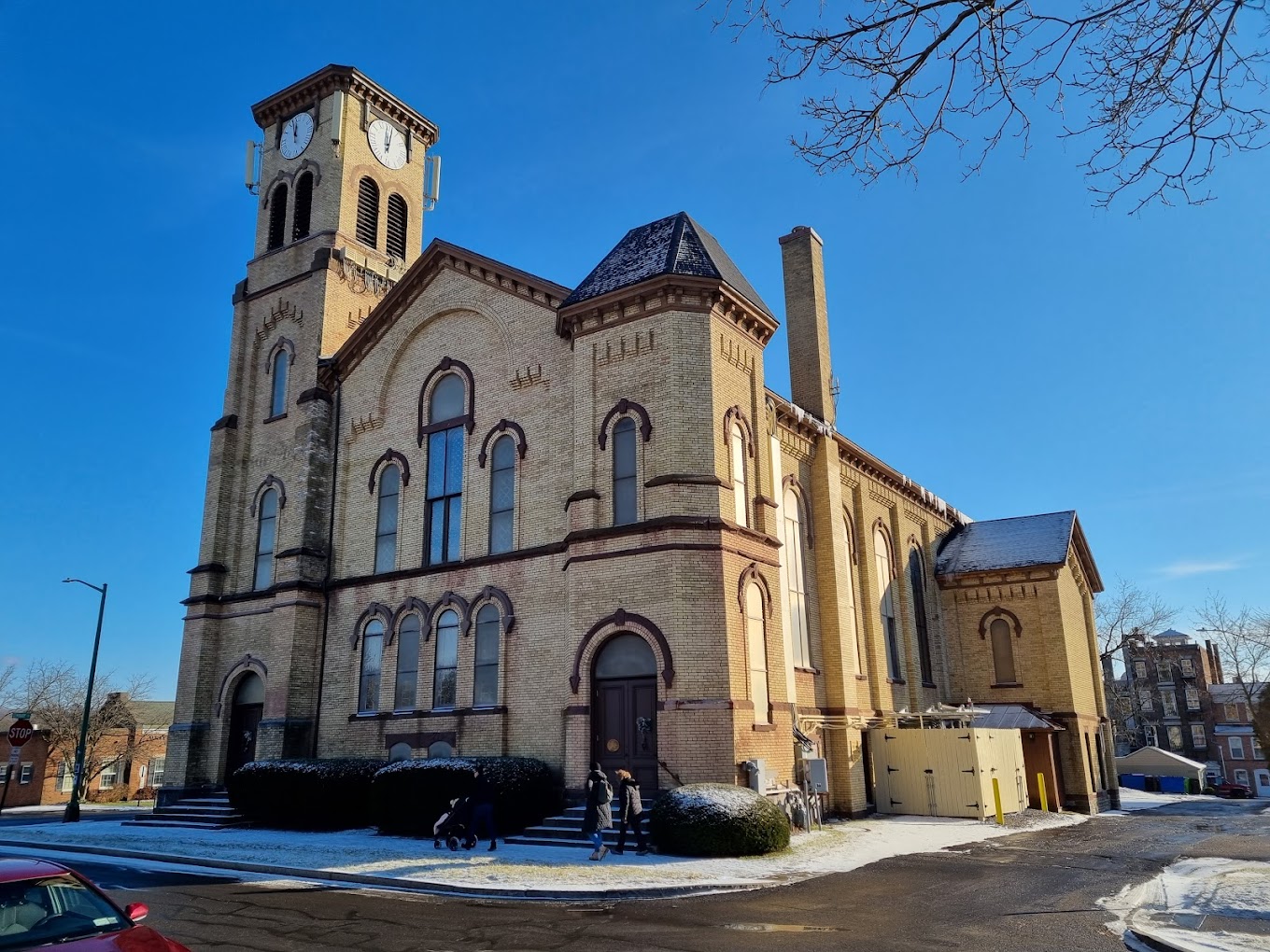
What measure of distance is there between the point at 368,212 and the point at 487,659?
16.9 metres

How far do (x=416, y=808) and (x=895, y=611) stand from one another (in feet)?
55.9

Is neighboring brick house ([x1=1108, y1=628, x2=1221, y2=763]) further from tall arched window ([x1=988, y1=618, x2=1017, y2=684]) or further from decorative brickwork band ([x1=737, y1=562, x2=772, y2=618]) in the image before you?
decorative brickwork band ([x1=737, y1=562, x2=772, y2=618])

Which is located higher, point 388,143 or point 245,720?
point 388,143

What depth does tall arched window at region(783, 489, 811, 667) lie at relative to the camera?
77.1 feet

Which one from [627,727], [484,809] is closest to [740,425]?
[627,727]

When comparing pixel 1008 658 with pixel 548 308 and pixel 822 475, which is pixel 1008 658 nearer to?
pixel 822 475

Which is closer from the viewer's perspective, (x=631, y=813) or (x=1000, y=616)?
(x=631, y=813)

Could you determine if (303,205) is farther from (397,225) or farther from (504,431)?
(504,431)

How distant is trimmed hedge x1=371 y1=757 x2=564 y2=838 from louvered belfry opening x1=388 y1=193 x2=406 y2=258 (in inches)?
742

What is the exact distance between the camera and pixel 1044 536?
3372cm

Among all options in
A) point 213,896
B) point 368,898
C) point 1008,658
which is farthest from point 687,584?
point 1008,658

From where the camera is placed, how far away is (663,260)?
2036 cm

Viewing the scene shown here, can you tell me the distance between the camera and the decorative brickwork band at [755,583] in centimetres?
1903

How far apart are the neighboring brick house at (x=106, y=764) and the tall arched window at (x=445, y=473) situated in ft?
105
